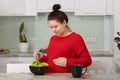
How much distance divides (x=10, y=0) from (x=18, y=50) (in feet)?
2.71

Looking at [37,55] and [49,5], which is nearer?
[37,55]

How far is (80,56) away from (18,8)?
2.04 meters

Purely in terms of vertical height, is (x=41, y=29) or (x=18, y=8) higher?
(x=18, y=8)

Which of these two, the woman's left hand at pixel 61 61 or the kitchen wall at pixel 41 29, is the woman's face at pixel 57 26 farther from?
the kitchen wall at pixel 41 29

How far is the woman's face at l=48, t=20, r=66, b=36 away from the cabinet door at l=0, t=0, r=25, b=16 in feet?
5.93

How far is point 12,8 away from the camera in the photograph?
13.6ft

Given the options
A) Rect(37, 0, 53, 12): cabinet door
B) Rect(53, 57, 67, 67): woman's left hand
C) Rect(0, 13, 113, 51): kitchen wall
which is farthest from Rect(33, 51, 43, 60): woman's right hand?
Rect(0, 13, 113, 51): kitchen wall

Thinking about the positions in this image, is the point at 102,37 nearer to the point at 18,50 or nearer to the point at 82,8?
the point at 82,8

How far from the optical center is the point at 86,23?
454cm

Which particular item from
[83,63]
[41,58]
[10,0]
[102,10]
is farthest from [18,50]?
[83,63]

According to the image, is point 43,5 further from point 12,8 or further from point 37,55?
point 37,55

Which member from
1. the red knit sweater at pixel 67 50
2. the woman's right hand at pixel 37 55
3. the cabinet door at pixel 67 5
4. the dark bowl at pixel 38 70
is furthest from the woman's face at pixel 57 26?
the cabinet door at pixel 67 5

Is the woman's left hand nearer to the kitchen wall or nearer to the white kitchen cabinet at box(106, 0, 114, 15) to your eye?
the white kitchen cabinet at box(106, 0, 114, 15)

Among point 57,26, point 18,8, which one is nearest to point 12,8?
point 18,8
